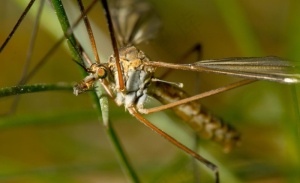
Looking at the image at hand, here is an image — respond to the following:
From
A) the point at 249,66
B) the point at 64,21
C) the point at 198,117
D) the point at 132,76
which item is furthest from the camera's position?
the point at 198,117

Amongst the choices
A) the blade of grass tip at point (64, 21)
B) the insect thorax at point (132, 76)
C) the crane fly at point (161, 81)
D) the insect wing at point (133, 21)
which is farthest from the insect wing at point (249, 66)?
the insect wing at point (133, 21)

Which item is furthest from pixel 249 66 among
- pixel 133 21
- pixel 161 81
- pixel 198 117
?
pixel 133 21

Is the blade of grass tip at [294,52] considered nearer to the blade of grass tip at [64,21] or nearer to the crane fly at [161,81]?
the crane fly at [161,81]

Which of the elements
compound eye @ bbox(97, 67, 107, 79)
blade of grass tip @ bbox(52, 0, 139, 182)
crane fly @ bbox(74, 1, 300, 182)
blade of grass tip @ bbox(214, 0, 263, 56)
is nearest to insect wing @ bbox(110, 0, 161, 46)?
crane fly @ bbox(74, 1, 300, 182)

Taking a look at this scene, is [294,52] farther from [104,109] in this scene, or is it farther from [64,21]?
[64,21]

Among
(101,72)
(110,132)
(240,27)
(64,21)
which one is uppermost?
(240,27)

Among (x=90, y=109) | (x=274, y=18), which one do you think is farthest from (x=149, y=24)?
(x=274, y=18)

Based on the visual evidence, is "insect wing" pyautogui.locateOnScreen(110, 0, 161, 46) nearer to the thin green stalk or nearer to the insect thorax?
the insect thorax
